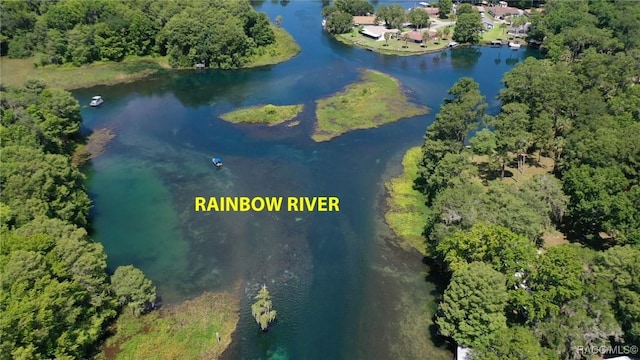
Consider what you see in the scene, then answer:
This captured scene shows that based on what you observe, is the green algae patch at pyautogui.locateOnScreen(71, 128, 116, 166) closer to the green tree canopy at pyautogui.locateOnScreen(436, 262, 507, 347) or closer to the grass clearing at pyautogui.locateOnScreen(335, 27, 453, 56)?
the green tree canopy at pyautogui.locateOnScreen(436, 262, 507, 347)

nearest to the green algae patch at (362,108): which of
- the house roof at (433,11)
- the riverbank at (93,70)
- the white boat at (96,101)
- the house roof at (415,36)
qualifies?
the riverbank at (93,70)

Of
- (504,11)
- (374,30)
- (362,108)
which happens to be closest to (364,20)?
(374,30)

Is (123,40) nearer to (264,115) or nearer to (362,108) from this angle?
(264,115)

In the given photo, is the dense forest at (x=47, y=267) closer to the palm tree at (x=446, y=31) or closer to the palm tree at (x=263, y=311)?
the palm tree at (x=263, y=311)

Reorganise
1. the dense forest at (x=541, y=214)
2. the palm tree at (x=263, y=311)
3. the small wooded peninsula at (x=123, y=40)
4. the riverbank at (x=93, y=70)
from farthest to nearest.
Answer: the small wooded peninsula at (x=123, y=40), the riverbank at (x=93, y=70), the palm tree at (x=263, y=311), the dense forest at (x=541, y=214)

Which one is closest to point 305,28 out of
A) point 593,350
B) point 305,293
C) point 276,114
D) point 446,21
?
point 446,21

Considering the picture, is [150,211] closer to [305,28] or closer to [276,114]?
[276,114]

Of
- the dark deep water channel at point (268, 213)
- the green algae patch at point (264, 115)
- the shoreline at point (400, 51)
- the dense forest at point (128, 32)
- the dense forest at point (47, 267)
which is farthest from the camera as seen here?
the shoreline at point (400, 51)
